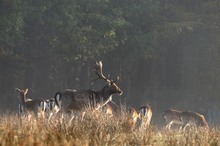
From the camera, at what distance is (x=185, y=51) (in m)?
33.7

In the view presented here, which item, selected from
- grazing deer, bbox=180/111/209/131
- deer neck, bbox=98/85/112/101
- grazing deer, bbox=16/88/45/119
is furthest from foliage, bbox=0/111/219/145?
grazing deer, bbox=180/111/209/131

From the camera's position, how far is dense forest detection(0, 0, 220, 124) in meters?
28.1

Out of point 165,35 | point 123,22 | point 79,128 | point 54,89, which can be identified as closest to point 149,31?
point 165,35

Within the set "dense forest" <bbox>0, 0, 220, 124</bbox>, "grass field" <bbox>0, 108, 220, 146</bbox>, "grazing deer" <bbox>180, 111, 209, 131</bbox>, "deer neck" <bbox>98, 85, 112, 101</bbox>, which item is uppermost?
"dense forest" <bbox>0, 0, 220, 124</bbox>

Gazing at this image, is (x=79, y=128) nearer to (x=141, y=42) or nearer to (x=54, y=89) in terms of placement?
(x=141, y=42)

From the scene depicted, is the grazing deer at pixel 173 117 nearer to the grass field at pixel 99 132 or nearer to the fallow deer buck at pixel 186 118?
the fallow deer buck at pixel 186 118

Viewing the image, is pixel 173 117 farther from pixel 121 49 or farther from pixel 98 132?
pixel 98 132

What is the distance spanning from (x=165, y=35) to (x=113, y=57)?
3805 millimetres

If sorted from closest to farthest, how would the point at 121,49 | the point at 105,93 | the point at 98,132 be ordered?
the point at 98,132
the point at 105,93
the point at 121,49

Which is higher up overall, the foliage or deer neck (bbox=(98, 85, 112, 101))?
deer neck (bbox=(98, 85, 112, 101))

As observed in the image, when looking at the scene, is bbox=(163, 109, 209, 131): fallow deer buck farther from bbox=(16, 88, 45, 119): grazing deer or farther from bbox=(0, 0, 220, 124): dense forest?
bbox=(16, 88, 45, 119): grazing deer

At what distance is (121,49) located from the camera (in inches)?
1262

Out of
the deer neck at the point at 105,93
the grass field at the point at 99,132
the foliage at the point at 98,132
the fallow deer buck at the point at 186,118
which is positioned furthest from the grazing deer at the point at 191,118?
the grass field at the point at 99,132

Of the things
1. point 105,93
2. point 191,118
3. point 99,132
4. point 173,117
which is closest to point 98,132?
point 99,132
